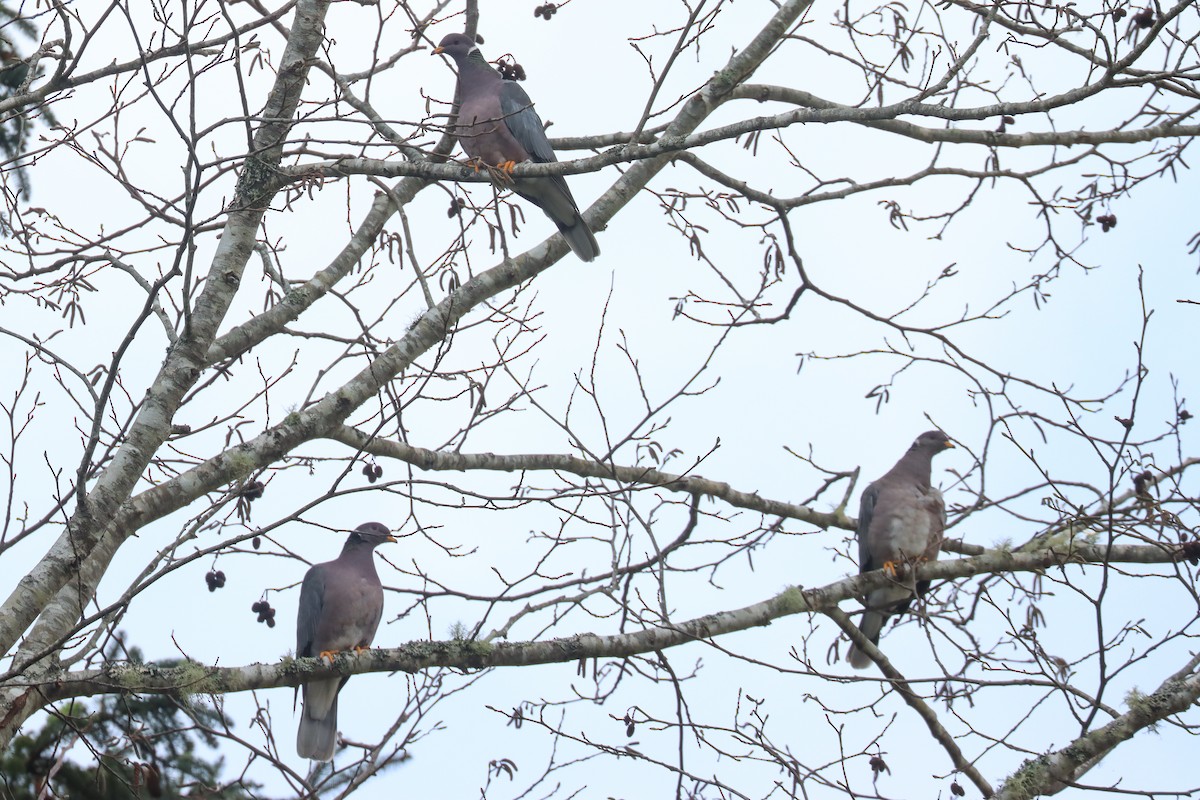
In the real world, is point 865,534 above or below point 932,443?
below

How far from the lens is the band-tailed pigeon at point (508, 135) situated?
548 cm

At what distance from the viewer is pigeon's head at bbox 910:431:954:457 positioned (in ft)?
20.7

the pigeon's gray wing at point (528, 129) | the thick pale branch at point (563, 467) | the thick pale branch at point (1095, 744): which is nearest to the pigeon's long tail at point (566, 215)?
the pigeon's gray wing at point (528, 129)

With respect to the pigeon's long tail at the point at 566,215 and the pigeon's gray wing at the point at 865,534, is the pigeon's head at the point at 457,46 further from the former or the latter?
the pigeon's gray wing at the point at 865,534

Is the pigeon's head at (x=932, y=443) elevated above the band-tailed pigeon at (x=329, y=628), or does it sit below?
above

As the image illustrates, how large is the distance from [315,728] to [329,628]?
1.49ft

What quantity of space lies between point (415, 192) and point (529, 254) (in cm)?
66

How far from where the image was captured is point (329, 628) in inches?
208

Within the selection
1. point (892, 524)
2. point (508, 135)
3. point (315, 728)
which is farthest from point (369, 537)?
point (892, 524)

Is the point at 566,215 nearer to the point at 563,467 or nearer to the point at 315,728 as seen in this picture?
the point at 563,467

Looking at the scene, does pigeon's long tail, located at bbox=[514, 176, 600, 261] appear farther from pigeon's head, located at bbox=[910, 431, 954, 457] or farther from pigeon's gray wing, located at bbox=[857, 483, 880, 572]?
pigeon's head, located at bbox=[910, 431, 954, 457]

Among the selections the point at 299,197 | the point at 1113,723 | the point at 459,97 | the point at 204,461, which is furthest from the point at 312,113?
the point at 1113,723

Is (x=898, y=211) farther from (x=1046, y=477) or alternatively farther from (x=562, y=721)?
(x=562, y=721)

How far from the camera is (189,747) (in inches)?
174
